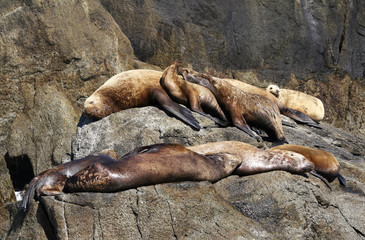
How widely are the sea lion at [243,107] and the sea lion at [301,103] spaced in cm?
244

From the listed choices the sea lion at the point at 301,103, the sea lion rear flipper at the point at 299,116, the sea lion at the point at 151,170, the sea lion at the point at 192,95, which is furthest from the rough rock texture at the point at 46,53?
the sea lion at the point at 151,170


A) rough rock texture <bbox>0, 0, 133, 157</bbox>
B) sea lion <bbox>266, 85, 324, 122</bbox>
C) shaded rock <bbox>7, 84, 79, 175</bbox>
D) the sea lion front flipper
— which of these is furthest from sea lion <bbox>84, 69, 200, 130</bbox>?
sea lion <bbox>266, 85, 324, 122</bbox>

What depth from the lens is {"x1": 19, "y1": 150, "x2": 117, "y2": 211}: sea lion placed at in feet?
13.6

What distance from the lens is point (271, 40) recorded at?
1329 cm

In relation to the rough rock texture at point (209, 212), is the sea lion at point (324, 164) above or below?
below

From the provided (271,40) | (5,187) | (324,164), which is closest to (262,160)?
(324,164)

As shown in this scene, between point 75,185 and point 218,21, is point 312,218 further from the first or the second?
point 218,21

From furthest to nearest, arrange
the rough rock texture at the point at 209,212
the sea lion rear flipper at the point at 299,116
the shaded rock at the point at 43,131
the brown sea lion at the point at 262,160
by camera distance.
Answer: the sea lion rear flipper at the point at 299,116, the shaded rock at the point at 43,131, the brown sea lion at the point at 262,160, the rough rock texture at the point at 209,212

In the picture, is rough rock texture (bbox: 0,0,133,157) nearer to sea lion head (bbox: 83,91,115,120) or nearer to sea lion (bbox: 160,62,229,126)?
sea lion head (bbox: 83,91,115,120)

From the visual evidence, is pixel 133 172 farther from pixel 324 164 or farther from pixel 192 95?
pixel 192 95

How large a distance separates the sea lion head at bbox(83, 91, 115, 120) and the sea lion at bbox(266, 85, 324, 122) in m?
4.33

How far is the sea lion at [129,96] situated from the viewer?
23.3ft

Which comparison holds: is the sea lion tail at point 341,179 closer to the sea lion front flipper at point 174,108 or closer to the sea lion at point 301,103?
the sea lion front flipper at point 174,108

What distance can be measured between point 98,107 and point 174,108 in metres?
1.13
